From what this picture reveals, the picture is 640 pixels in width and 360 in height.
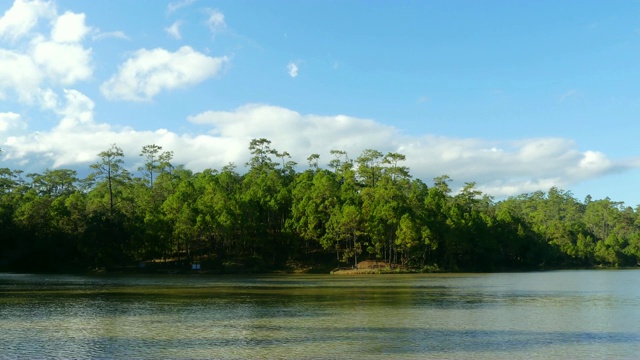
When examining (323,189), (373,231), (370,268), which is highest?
(323,189)

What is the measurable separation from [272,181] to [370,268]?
160 feet

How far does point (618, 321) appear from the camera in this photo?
3562 centimetres

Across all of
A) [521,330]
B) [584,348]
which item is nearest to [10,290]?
[521,330]

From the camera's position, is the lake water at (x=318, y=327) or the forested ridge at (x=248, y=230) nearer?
the lake water at (x=318, y=327)

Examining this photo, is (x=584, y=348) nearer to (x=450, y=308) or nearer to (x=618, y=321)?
(x=618, y=321)

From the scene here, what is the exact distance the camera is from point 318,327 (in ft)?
104

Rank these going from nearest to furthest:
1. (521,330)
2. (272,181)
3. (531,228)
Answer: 1. (521,330)
2. (272,181)
3. (531,228)

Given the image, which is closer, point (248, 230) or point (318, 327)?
point (318, 327)

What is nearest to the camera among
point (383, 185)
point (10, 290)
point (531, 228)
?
point (10, 290)

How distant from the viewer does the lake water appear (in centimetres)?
2509

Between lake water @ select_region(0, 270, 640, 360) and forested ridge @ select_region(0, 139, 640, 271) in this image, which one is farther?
forested ridge @ select_region(0, 139, 640, 271)

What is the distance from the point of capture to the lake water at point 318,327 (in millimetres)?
25094

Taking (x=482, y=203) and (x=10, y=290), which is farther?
(x=482, y=203)

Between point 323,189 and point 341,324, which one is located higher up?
point 323,189
